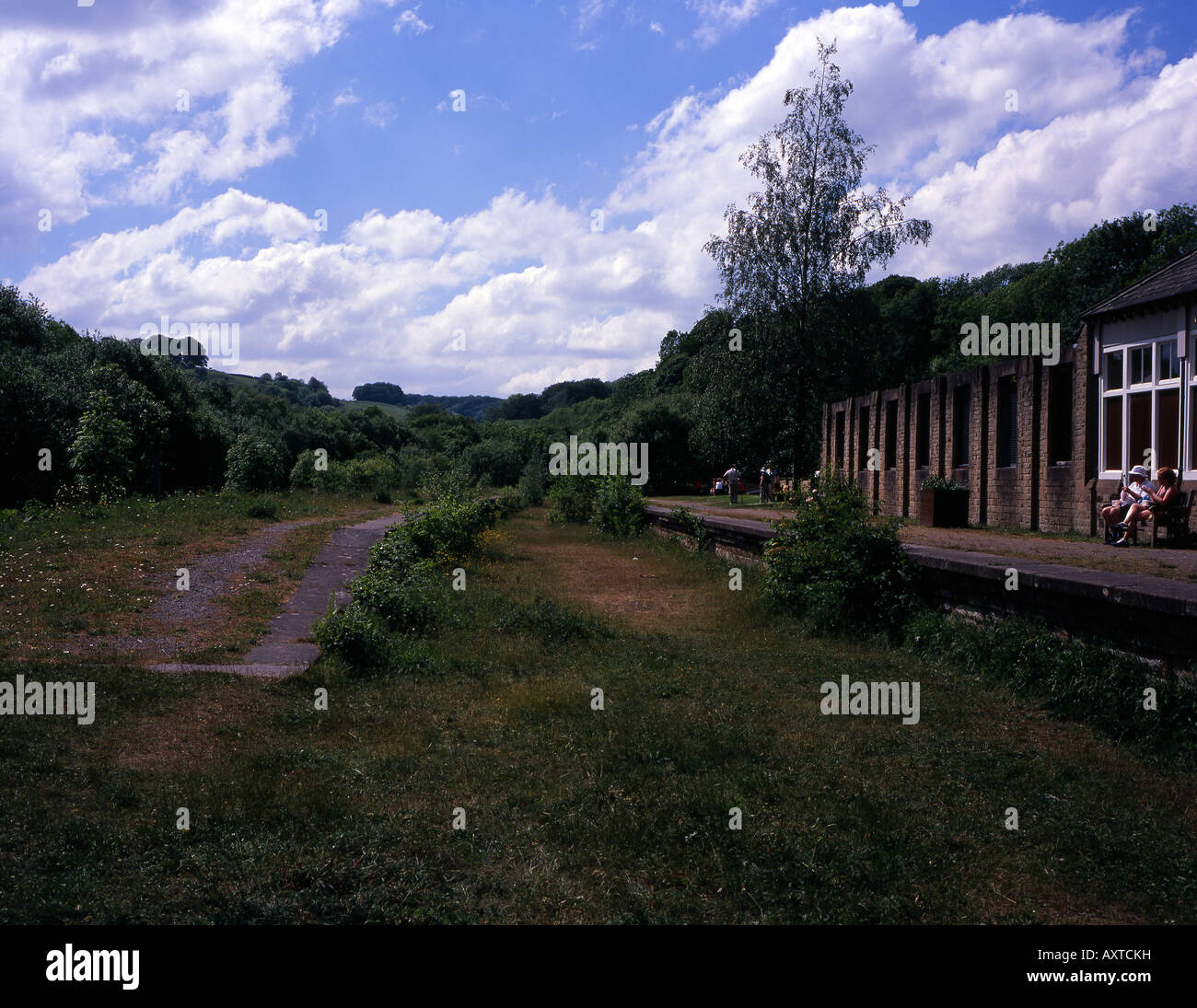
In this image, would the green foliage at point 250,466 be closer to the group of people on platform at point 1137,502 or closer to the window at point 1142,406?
the window at point 1142,406

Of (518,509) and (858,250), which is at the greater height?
(858,250)

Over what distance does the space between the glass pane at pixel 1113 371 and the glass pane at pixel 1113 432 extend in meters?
0.26

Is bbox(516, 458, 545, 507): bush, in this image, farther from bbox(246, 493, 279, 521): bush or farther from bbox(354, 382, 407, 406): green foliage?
bbox(354, 382, 407, 406): green foliage

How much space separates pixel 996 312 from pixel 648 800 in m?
55.5

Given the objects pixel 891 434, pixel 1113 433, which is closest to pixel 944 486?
pixel 1113 433

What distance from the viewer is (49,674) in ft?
19.6

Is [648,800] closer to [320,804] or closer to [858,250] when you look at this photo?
[320,804]

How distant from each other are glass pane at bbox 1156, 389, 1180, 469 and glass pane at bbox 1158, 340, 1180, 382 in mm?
255

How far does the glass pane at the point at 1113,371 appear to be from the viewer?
1391cm

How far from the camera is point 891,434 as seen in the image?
23.2 metres

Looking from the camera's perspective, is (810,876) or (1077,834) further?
(1077,834)

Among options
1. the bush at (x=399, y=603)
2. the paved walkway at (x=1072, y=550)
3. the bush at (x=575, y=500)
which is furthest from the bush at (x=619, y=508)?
the bush at (x=399, y=603)

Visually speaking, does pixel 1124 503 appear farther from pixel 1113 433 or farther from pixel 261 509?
pixel 261 509
